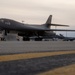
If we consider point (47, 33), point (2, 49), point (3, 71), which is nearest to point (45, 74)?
point (3, 71)

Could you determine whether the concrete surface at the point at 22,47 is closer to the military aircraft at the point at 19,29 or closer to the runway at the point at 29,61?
the runway at the point at 29,61

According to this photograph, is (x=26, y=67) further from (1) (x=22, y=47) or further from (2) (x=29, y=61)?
(1) (x=22, y=47)

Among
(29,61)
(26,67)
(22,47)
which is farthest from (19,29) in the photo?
(26,67)

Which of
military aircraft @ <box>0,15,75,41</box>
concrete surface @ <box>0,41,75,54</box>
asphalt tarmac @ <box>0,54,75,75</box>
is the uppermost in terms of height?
military aircraft @ <box>0,15,75,41</box>

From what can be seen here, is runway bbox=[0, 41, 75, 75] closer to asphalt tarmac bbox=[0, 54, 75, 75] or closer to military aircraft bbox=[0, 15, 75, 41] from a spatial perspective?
asphalt tarmac bbox=[0, 54, 75, 75]

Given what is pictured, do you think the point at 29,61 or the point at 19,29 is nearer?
the point at 29,61

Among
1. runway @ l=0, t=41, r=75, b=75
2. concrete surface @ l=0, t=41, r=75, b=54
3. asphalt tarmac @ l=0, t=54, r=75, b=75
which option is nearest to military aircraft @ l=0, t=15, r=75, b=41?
concrete surface @ l=0, t=41, r=75, b=54

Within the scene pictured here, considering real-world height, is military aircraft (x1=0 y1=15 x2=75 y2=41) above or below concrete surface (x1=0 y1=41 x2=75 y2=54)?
above

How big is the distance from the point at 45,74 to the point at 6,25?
150 feet

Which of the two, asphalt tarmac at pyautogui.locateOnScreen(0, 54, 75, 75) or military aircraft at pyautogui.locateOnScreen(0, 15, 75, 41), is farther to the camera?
military aircraft at pyautogui.locateOnScreen(0, 15, 75, 41)

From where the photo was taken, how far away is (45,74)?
1312cm

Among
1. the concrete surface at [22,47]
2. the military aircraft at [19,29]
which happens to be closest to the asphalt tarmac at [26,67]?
the concrete surface at [22,47]

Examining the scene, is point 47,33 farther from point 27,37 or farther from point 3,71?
point 3,71

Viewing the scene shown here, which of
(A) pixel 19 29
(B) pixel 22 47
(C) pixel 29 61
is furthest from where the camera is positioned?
(A) pixel 19 29
